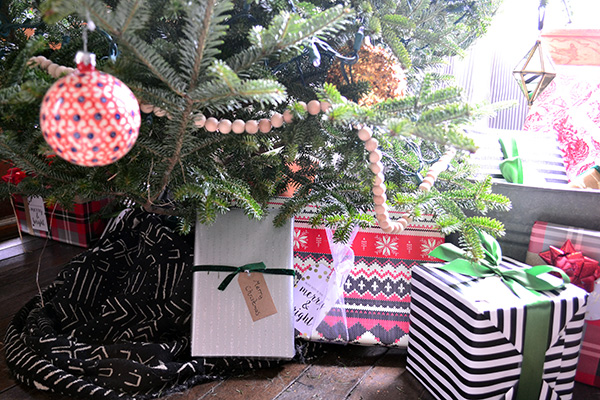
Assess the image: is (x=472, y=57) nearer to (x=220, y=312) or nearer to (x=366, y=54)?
(x=366, y=54)

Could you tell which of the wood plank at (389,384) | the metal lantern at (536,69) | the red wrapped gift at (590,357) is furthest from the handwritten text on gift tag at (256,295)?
the metal lantern at (536,69)

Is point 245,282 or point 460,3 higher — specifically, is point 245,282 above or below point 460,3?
below

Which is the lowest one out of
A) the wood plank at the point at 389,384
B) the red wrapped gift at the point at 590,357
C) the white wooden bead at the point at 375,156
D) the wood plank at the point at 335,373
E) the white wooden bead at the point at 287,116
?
the wood plank at the point at 389,384

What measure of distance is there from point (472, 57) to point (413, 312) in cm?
134

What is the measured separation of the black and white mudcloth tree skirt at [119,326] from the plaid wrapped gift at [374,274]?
0.72 ft

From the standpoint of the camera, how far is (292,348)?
2.93 feet

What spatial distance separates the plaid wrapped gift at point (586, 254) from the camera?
2.84ft

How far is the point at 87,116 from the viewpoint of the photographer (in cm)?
45

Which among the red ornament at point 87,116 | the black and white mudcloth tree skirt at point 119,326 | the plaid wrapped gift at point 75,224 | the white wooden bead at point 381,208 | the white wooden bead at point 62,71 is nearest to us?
the red ornament at point 87,116

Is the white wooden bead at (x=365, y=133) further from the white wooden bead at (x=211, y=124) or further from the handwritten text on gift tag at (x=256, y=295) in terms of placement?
the handwritten text on gift tag at (x=256, y=295)

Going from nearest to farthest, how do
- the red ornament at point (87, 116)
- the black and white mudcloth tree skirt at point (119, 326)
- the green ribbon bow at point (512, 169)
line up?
the red ornament at point (87, 116), the black and white mudcloth tree skirt at point (119, 326), the green ribbon bow at point (512, 169)

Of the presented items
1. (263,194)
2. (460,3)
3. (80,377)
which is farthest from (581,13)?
(80,377)

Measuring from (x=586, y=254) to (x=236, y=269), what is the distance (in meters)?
0.68

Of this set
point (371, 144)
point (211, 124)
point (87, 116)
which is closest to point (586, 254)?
point (371, 144)
